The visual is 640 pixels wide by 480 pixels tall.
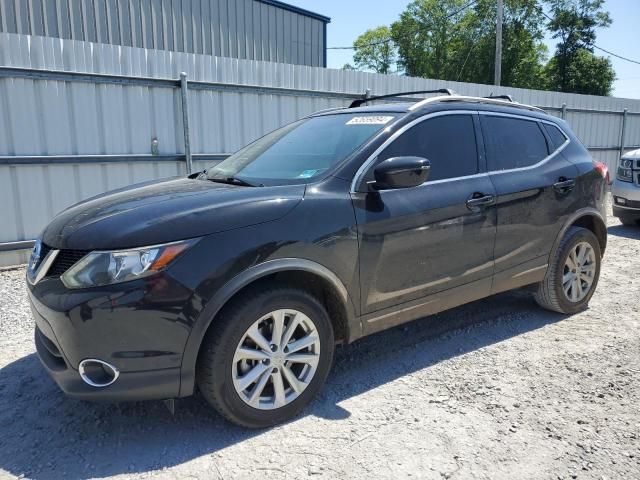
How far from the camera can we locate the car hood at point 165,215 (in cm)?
237

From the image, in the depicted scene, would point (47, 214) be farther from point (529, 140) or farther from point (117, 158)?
point (529, 140)

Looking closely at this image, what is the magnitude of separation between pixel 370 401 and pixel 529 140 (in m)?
2.47

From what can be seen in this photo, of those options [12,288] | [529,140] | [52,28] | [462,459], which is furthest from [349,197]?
[52,28]

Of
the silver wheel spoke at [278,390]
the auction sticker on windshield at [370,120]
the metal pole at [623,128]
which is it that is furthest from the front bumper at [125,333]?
the metal pole at [623,128]

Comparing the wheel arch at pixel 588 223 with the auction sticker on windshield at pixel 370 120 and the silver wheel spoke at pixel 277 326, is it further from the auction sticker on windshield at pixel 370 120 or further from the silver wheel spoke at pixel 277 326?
the silver wheel spoke at pixel 277 326

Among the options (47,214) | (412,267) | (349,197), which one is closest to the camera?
(349,197)

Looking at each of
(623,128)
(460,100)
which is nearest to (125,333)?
(460,100)

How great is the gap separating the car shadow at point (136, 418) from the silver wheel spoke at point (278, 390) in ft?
0.61

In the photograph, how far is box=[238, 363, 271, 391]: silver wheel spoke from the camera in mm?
2570

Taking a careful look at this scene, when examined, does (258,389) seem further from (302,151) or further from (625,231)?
(625,231)

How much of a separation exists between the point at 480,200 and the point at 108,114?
4.96 meters

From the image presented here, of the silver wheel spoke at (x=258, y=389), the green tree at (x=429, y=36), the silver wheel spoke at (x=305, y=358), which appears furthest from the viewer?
the green tree at (x=429, y=36)

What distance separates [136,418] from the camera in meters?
2.84

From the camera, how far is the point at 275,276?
8.86ft
